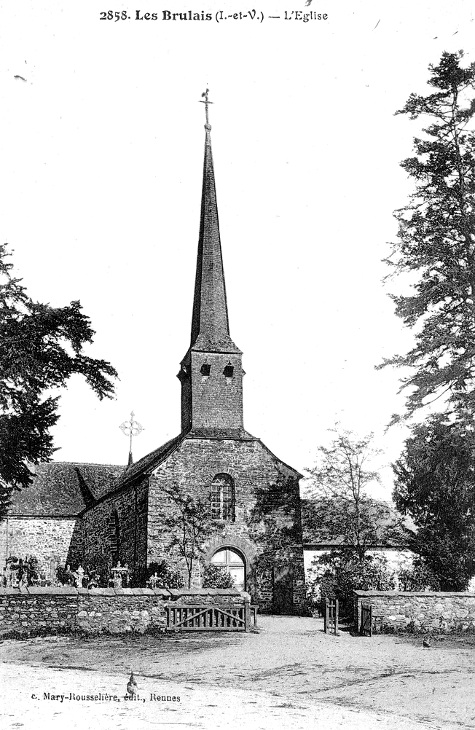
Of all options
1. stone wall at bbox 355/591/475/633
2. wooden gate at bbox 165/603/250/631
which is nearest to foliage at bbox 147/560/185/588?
wooden gate at bbox 165/603/250/631

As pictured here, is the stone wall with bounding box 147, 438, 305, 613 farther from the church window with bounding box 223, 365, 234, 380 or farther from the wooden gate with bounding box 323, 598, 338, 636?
the wooden gate with bounding box 323, 598, 338, 636

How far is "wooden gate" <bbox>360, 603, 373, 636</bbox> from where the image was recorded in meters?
18.7

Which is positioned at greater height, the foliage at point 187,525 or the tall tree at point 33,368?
the tall tree at point 33,368

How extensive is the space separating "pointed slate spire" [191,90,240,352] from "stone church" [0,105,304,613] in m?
0.05

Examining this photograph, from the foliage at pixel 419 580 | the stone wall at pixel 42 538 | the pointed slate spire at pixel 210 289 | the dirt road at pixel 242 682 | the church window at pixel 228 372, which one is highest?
the pointed slate spire at pixel 210 289

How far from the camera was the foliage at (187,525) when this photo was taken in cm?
2820

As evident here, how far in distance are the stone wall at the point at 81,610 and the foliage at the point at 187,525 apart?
9407 millimetres

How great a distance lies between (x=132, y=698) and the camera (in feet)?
30.8

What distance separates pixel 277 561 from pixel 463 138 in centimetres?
1774

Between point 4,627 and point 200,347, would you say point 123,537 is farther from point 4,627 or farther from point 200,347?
point 4,627

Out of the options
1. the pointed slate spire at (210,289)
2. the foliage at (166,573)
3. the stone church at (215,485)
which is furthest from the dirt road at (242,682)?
the pointed slate spire at (210,289)

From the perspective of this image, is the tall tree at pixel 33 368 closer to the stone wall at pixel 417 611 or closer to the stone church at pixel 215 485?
the stone wall at pixel 417 611

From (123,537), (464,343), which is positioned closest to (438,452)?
(464,343)

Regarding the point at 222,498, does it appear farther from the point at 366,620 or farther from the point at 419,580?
A: the point at 366,620
